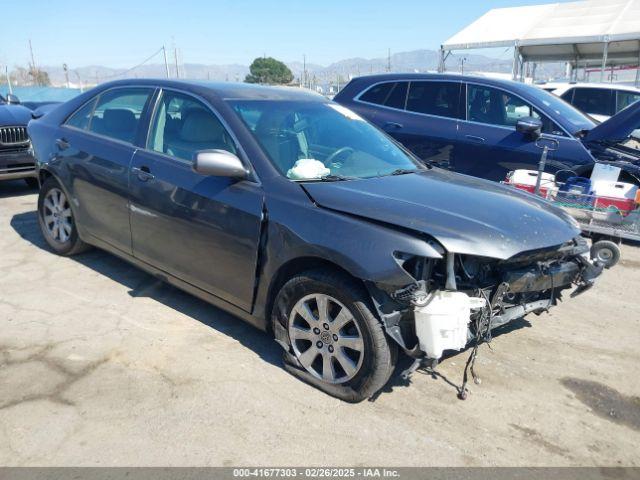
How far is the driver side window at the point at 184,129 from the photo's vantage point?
3.71 meters

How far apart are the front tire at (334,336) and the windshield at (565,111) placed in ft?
16.0

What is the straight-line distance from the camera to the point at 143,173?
13.1ft

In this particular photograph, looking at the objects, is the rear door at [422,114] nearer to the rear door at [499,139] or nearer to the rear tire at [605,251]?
the rear door at [499,139]

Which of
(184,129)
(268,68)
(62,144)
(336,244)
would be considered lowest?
(336,244)

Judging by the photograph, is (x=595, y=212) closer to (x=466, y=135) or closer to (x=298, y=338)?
(x=466, y=135)

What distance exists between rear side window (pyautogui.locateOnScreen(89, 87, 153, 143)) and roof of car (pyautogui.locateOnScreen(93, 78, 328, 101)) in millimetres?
111

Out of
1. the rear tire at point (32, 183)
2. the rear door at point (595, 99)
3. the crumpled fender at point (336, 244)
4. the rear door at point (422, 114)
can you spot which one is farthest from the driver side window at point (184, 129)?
the rear door at point (595, 99)

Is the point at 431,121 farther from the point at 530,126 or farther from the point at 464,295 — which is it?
the point at 464,295

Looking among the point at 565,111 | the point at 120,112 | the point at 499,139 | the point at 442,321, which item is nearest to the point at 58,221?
the point at 120,112

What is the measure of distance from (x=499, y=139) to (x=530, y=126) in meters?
0.48

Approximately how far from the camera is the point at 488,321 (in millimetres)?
3000

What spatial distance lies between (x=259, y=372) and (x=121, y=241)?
1.76 metres

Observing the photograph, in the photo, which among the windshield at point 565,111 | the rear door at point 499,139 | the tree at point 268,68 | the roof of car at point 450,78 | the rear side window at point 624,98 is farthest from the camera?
the tree at point 268,68

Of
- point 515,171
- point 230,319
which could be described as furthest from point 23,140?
point 515,171
